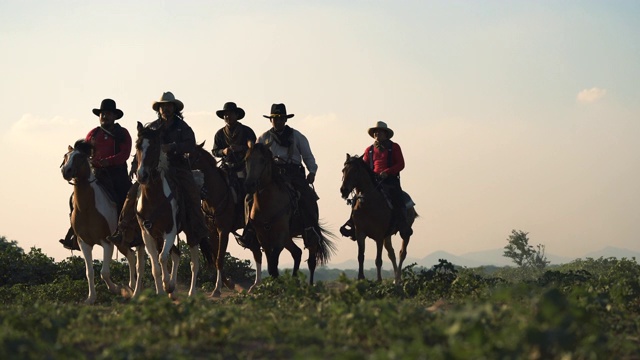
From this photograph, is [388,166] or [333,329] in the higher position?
[388,166]

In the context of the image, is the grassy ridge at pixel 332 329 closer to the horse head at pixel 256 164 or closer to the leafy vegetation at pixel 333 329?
the leafy vegetation at pixel 333 329

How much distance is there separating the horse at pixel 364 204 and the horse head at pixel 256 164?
301 centimetres

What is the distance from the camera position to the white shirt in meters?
17.5

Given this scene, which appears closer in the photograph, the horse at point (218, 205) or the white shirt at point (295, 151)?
the horse at point (218, 205)

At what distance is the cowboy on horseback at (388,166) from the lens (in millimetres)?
19734

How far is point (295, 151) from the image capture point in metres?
17.6

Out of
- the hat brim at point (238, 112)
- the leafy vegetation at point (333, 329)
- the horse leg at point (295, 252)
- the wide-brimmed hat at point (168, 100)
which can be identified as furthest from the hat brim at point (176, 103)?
the leafy vegetation at point (333, 329)

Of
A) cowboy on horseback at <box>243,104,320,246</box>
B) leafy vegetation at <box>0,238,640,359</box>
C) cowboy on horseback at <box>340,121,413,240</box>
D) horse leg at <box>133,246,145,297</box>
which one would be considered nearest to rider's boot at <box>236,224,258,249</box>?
cowboy on horseback at <box>243,104,320,246</box>

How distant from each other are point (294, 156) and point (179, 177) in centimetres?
305

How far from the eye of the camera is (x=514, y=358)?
6.55 meters

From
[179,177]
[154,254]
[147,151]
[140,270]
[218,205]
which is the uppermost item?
[147,151]

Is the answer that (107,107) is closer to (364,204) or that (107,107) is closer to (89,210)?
(89,210)

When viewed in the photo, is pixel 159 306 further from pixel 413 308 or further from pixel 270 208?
pixel 270 208

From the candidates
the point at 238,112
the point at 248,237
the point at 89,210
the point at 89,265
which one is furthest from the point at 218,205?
the point at 89,265
